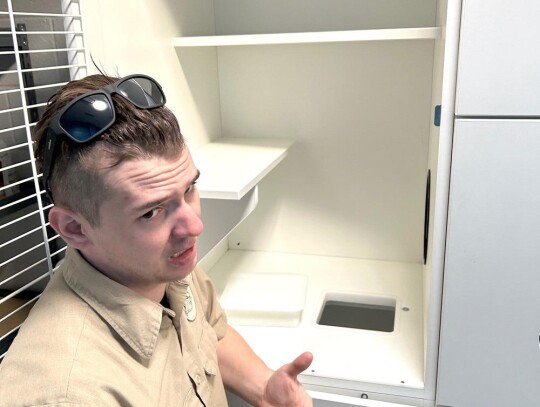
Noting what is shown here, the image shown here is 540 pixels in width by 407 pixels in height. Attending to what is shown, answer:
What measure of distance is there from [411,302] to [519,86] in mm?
726

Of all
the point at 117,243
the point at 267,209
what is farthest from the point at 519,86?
the point at 267,209

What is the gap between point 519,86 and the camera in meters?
0.86

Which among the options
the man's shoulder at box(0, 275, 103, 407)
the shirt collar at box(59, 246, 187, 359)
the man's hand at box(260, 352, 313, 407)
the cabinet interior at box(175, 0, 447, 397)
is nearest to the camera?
the man's shoulder at box(0, 275, 103, 407)

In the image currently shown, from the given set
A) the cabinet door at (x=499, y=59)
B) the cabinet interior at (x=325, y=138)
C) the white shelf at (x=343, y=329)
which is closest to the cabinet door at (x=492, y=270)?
the cabinet door at (x=499, y=59)

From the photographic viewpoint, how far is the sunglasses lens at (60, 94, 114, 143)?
2.21 ft

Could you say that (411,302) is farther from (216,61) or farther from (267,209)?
(216,61)

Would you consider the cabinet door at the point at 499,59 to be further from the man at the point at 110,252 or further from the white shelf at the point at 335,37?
the man at the point at 110,252

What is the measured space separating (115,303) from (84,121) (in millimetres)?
256

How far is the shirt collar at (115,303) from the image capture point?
72cm

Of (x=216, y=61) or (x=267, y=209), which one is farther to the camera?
(x=267, y=209)

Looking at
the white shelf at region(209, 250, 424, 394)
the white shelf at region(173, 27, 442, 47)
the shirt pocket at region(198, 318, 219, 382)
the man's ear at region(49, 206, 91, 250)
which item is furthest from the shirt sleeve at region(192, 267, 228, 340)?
the white shelf at region(173, 27, 442, 47)

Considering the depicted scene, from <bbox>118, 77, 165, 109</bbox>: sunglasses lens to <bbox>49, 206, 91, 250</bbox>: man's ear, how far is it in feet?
0.60

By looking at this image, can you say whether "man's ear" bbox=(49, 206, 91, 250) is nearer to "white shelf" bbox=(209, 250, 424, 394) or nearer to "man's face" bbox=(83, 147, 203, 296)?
"man's face" bbox=(83, 147, 203, 296)

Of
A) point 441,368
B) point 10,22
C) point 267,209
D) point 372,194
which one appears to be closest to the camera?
point 10,22
